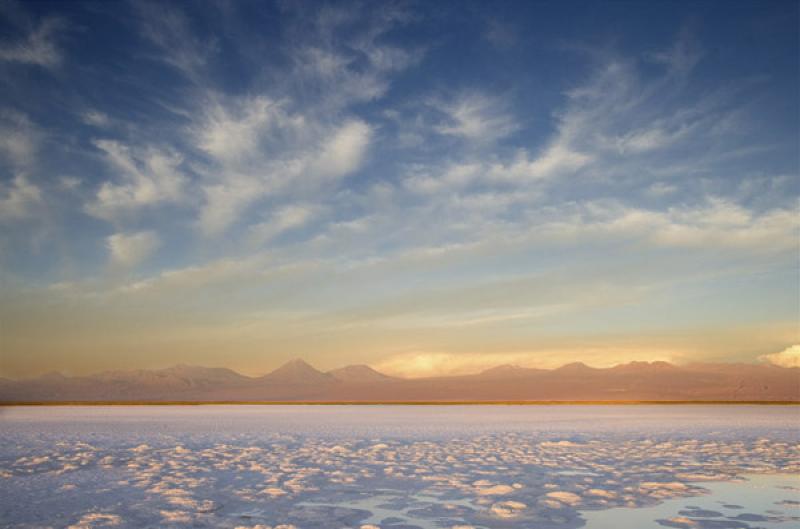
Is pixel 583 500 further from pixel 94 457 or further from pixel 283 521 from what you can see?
pixel 94 457

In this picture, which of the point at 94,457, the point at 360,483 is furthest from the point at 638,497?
the point at 94,457

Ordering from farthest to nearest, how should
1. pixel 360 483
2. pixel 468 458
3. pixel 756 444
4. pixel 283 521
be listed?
1. pixel 756 444
2. pixel 468 458
3. pixel 360 483
4. pixel 283 521

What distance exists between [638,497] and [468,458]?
18.4 ft

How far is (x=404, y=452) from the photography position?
15758mm

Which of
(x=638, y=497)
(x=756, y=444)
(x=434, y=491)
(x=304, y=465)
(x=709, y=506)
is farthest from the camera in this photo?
(x=756, y=444)

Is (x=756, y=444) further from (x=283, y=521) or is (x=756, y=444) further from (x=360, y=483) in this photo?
(x=283, y=521)

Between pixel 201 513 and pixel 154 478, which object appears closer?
pixel 201 513

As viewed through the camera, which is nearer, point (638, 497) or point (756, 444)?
point (638, 497)

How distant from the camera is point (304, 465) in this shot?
13070mm

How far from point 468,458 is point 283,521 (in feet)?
24.6

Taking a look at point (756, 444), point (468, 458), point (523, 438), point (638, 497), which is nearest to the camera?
point (638, 497)

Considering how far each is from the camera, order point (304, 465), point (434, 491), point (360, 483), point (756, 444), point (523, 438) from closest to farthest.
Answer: point (434, 491) → point (360, 483) → point (304, 465) → point (756, 444) → point (523, 438)

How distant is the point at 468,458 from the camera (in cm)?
1438

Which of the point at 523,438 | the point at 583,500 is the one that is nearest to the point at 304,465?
the point at 583,500
